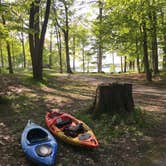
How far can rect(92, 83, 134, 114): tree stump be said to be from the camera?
8.72 meters

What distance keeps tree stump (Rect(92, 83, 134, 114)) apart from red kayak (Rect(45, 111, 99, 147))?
48.0 inches

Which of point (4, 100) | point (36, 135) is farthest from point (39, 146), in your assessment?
point (4, 100)

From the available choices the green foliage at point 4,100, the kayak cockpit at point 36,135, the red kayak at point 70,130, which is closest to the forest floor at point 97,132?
the green foliage at point 4,100

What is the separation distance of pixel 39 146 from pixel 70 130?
3.93 ft

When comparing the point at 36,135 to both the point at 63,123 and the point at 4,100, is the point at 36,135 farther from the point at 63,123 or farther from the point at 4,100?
the point at 4,100

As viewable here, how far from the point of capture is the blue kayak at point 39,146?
5711 mm

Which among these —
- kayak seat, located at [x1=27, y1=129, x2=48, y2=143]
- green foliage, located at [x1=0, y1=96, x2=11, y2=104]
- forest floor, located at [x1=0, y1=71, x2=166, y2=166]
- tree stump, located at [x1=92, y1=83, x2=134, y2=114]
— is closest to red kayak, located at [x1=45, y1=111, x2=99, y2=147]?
forest floor, located at [x1=0, y1=71, x2=166, y2=166]

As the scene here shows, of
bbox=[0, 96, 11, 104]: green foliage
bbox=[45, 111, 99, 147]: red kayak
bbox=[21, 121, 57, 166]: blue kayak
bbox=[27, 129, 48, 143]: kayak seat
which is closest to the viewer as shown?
bbox=[21, 121, 57, 166]: blue kayak

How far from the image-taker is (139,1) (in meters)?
17.8

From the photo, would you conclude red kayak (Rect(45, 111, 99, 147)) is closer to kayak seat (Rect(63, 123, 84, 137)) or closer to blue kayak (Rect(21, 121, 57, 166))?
kayak seat (Rect(63, 123, 84, 137))

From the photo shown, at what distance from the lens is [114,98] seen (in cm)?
872

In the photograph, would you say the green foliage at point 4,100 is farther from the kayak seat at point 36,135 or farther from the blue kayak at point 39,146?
the kayak seat at point 36,135

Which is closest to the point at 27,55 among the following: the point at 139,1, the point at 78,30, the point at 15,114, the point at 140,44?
the point at 78,30

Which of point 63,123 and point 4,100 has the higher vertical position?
point 4,100
